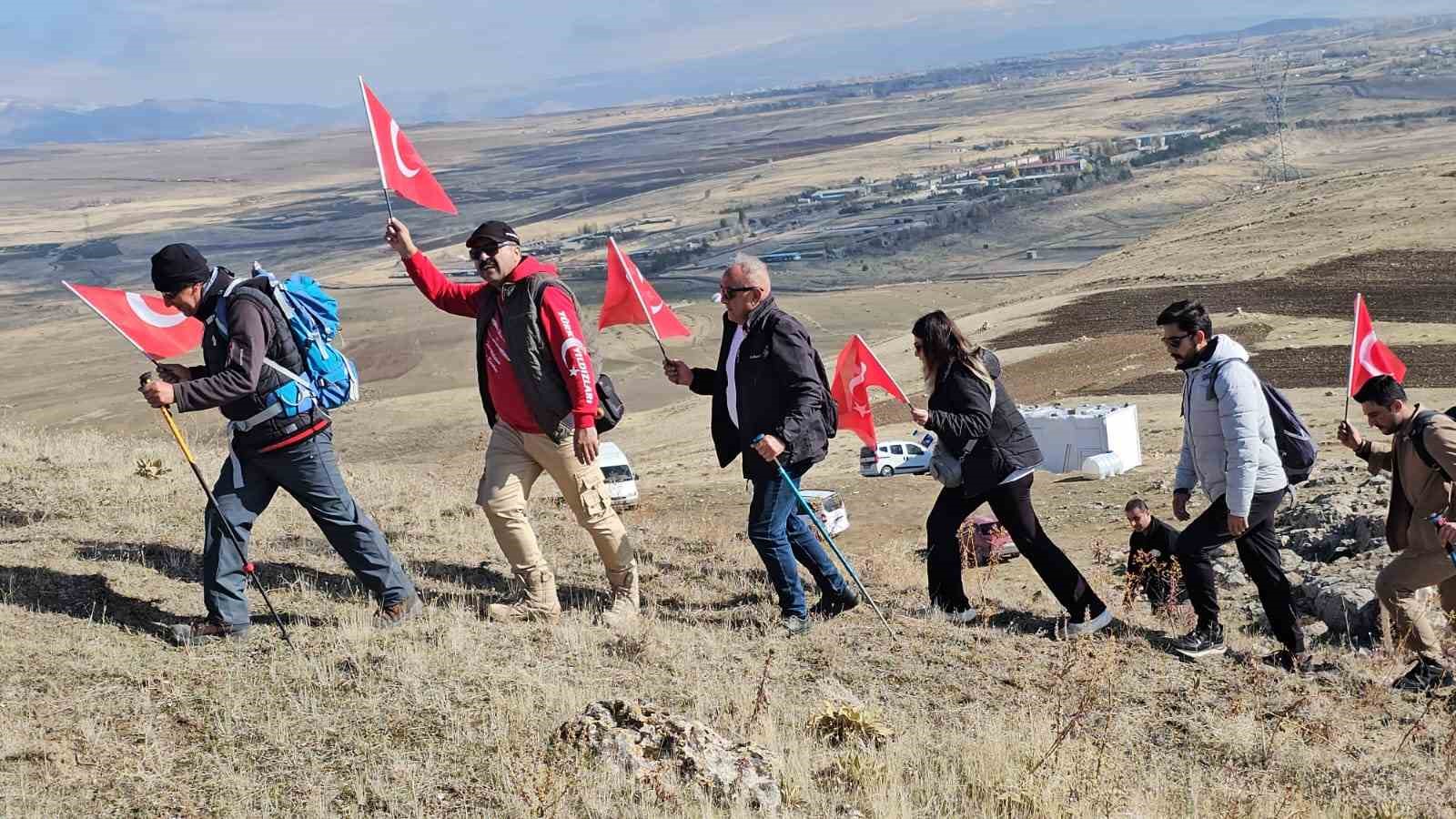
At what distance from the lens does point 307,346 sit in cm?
604

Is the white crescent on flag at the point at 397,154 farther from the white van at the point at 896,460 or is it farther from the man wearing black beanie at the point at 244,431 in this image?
the white van at the point at 896,460

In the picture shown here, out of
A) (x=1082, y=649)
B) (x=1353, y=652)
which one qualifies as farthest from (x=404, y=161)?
(x=1353, y=652)

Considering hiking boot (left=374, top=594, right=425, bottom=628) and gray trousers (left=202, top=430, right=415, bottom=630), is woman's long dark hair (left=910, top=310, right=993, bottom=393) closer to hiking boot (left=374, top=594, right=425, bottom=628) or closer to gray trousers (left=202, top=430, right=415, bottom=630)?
hiking boot (left=374, top=594, right=425, bottom=628)

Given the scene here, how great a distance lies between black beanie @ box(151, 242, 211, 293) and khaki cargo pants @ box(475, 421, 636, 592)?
5.02 ft

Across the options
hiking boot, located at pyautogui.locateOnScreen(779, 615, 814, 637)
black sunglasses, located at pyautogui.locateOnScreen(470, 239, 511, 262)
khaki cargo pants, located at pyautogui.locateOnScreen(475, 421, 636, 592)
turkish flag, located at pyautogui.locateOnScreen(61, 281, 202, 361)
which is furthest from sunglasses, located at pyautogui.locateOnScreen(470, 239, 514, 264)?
hiking boot, located at pyautogui.locateOnScreen(779, 615, 814, 637)

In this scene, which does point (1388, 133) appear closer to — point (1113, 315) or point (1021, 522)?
point (1113, 315)

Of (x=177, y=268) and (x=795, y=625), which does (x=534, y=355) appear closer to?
(x=177, y=268)

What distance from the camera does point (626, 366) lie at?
4841cm

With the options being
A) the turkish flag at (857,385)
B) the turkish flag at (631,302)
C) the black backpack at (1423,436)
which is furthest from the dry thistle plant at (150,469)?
the black backpack at (1423,436)

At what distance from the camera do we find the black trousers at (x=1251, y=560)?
6.44m

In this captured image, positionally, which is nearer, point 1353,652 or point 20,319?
point 1353,652

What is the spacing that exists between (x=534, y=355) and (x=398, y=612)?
4.88 ft

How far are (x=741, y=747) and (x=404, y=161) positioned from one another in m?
4.27

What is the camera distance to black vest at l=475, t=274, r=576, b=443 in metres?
6.15
